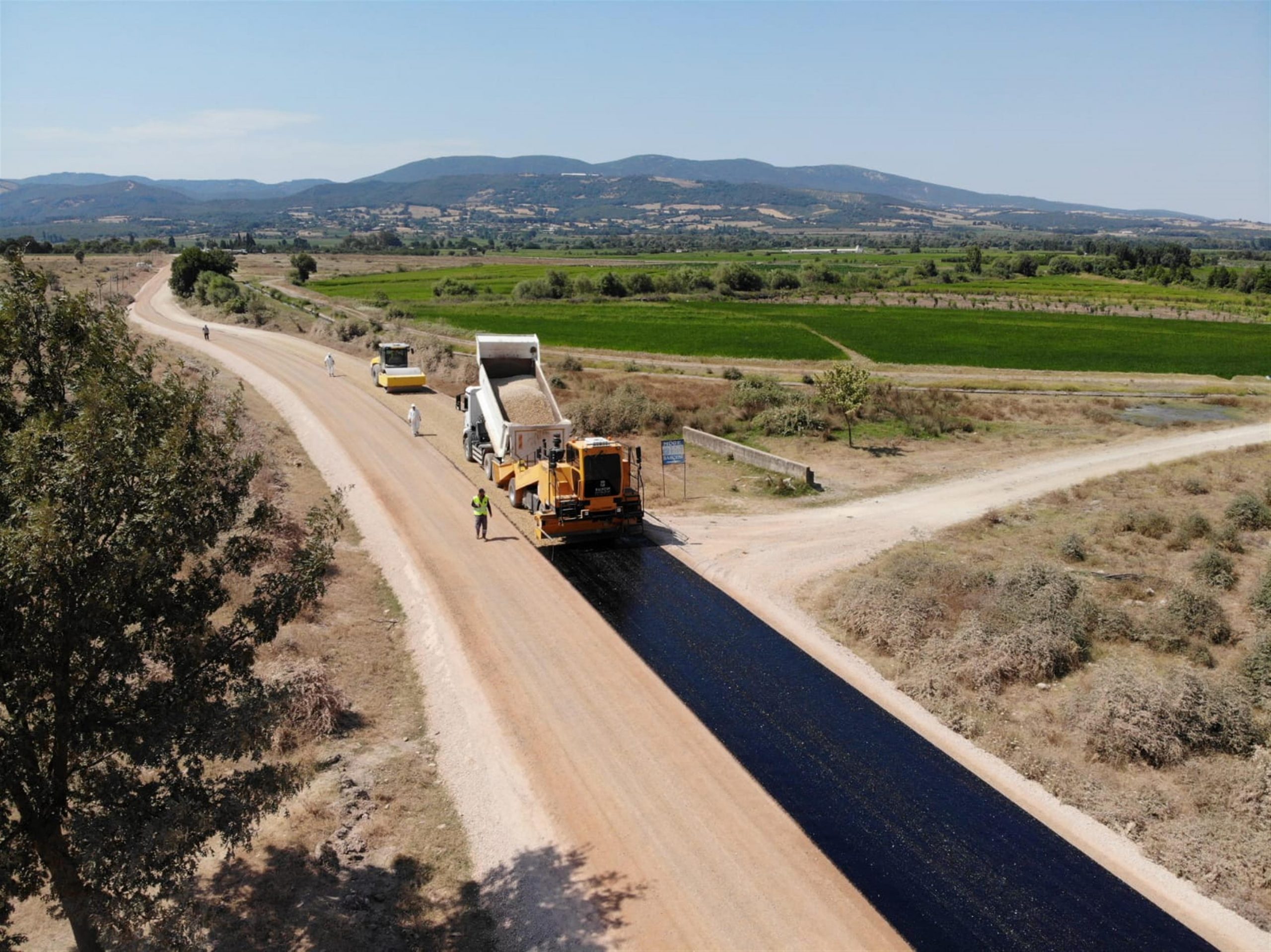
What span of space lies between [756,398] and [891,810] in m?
28.3

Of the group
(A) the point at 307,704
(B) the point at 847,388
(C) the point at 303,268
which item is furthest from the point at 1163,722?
(C) the point at 303,268

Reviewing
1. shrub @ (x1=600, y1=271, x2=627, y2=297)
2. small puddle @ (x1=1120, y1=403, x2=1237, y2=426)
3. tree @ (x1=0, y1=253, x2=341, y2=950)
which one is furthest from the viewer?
shrub @ (x1=600, y1=271, x2=627, y2=297)

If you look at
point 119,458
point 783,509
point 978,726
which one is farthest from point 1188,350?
point 119,458

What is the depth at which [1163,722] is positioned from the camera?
12.8 meters

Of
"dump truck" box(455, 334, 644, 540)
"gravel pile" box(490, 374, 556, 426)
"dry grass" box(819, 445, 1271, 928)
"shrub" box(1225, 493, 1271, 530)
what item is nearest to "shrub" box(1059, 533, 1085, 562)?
"dry grass" box(819, 445, 1271, 928)

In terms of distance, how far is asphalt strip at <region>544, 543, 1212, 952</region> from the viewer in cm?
961

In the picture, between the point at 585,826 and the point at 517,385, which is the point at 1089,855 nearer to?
the point at 585,826

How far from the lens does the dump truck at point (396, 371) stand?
39250 millimetres

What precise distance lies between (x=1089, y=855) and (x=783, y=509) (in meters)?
14.7

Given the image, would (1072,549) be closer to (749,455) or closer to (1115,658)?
(1115,658)

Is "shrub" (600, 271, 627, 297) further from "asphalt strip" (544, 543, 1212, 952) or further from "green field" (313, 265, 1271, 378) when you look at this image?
"asphalt strip" (544, 543, 1212, 952)

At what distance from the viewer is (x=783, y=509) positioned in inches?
979

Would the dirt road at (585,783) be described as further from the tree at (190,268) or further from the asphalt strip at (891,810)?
the tree at (190,268)

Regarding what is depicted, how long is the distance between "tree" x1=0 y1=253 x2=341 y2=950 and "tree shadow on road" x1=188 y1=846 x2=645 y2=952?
181 cm
